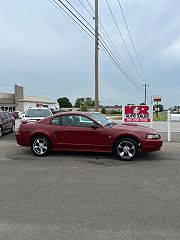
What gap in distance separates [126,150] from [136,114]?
5921 mm

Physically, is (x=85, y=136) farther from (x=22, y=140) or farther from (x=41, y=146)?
(x=22, y=140)

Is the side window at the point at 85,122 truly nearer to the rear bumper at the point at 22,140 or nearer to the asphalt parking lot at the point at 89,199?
the asphalt parking lot at the point at 89,199

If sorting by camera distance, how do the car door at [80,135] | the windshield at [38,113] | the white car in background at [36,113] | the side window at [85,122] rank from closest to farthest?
the car door at [80,135] → the side window at [85,122] → the white car in background at [36,113] → the windshield at [38,113]

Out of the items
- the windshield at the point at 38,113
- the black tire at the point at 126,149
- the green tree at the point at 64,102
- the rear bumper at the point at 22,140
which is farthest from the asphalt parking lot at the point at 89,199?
the green tree at the point at 64,102

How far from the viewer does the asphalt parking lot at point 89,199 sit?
12.3 ft

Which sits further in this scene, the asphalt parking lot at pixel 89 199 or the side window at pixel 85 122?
the side window at pixel 85 122

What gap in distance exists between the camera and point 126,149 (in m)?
8.37

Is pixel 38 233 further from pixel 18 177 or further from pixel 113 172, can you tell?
pixel 113 172

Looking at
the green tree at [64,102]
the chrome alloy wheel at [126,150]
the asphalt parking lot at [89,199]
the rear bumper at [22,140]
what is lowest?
the asphalt parking lot at [89,199]

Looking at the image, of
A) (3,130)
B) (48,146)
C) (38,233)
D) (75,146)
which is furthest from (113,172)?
(3,130)

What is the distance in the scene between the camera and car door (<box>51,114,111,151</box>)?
8541 millimetres

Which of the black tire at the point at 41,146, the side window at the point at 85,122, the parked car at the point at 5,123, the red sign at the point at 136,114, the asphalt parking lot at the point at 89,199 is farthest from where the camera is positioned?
the parked car at the point at 5,123

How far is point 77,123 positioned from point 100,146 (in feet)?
3.44

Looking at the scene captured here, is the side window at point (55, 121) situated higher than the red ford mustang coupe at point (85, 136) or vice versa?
the side window at point (55, 121)
